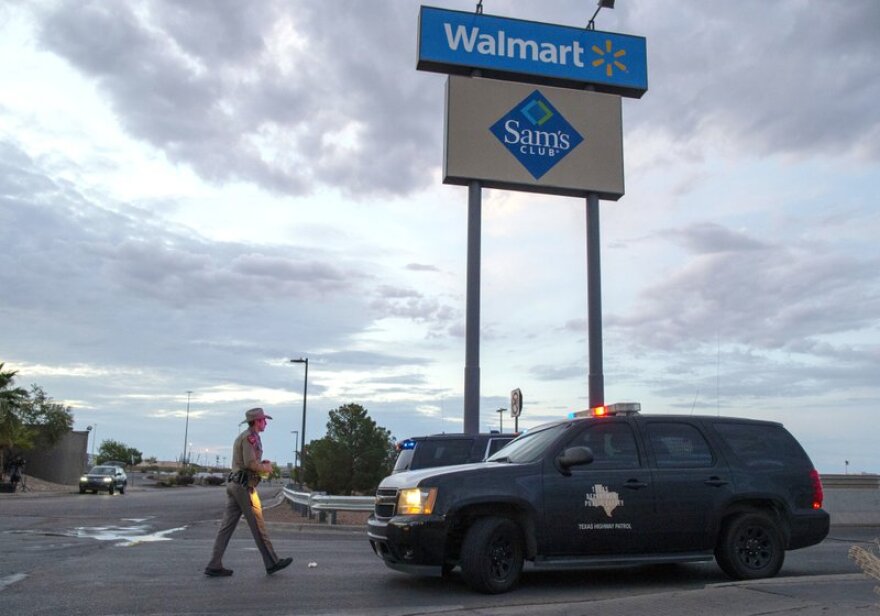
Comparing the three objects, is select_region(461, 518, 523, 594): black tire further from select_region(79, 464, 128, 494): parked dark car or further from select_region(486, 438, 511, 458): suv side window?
select_region(79, 464, 128, 494): parked dark car

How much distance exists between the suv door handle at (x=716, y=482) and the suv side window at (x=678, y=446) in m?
0.17

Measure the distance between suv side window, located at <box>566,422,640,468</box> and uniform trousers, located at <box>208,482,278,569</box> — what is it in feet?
11.3

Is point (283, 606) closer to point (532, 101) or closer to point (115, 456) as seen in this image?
point (532, 101)

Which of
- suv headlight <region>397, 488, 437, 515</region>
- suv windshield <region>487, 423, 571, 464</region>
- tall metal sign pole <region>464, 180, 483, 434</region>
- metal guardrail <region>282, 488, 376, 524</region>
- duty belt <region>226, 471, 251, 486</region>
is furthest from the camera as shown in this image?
tall metal sign pole <region>464, 180, 483, 434</region>

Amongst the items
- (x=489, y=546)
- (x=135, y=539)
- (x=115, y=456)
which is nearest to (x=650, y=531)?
(x=489, y=546)

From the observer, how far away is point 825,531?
30.3 ft

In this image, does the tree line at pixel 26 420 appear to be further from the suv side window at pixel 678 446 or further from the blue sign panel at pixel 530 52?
the suv side window at pixel 678 446

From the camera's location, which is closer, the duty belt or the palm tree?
the duty belt

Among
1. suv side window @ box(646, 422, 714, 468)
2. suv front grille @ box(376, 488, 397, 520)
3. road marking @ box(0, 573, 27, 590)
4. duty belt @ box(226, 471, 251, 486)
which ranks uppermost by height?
suv side window @ box(646, 422, 714, 468)

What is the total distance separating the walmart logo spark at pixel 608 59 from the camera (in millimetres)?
24172

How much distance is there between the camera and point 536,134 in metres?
23.2

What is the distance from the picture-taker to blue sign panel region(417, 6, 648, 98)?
22766 millimetres

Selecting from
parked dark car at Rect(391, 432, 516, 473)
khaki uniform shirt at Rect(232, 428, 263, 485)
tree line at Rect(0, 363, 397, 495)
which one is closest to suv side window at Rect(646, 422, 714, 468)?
khaki uniform shirt at Rect(232, 428, 263, 485)

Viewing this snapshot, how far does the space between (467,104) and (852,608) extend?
1805cm
